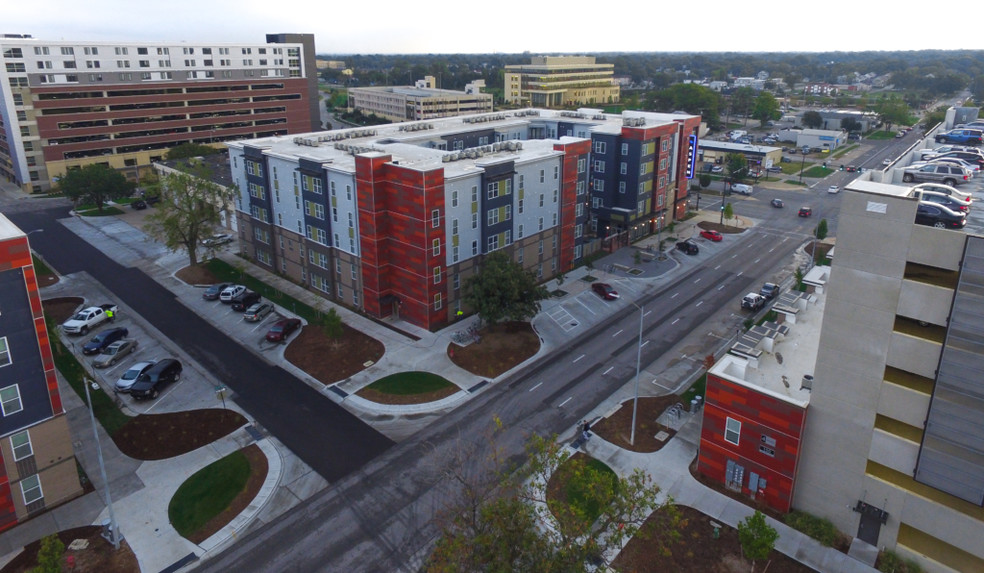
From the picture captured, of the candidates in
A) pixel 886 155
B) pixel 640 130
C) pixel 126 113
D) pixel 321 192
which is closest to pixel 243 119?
pixel 126 113

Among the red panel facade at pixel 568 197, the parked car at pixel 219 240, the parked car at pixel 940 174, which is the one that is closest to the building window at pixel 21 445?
the parked car at pixel 219 240

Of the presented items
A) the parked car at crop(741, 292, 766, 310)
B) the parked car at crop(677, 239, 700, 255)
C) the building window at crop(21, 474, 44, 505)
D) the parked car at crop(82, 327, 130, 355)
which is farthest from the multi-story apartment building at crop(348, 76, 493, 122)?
the building window at crop(21, 474, 44, 505)

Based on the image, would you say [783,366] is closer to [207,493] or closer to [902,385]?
[902,385]

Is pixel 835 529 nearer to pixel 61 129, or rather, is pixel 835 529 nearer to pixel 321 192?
pixel 321 192

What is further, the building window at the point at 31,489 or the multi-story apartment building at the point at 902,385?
the building window at the point at 31,489

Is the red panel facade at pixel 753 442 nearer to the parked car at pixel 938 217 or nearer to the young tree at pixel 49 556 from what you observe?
the parked car at pixel 938 217

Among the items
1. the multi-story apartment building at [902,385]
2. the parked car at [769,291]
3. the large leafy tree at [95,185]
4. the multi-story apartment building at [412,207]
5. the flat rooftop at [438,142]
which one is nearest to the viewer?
the multi-story apartment building at [902,385]

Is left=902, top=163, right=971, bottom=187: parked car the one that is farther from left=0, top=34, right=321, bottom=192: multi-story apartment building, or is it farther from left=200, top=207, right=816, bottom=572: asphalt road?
left=0, top=34, right=321, bottom=192: multi-story apartment building
